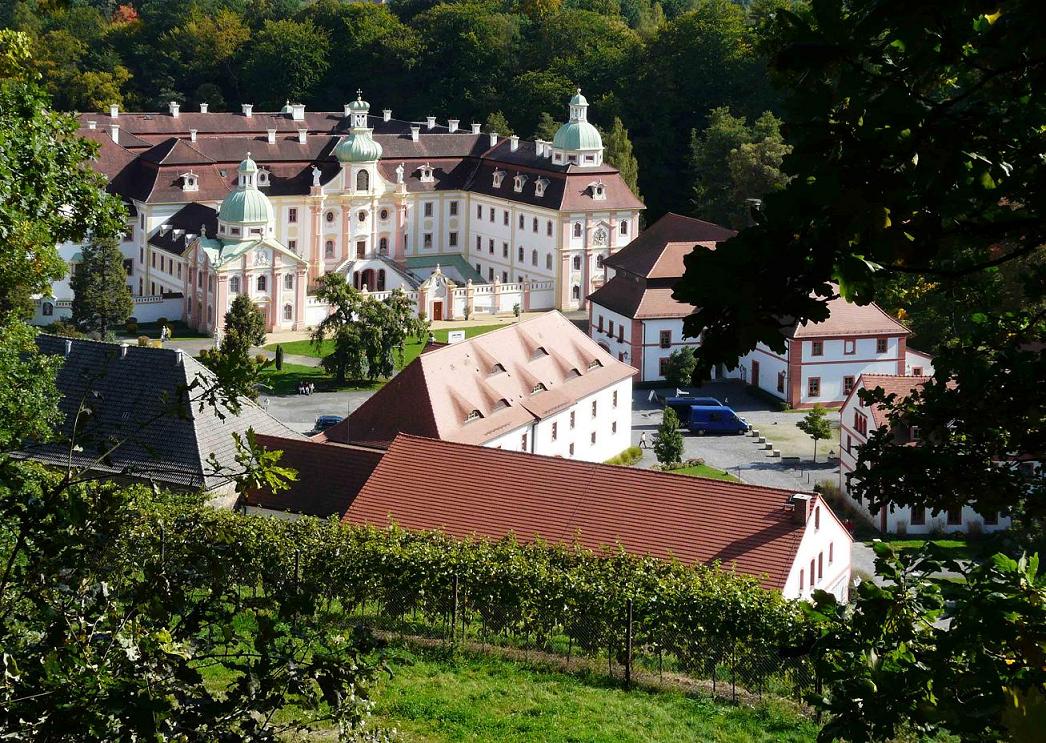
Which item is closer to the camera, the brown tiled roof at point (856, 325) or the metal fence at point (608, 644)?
the metal fence at point (608, 644)

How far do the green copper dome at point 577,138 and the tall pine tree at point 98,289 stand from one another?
813 inches

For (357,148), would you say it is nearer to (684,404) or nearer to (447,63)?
(447,63)

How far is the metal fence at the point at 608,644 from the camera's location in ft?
67.6

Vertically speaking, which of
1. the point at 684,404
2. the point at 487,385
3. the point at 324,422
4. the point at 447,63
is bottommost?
the point at 324,422

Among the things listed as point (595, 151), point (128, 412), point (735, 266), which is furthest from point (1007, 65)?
point (595, 151)

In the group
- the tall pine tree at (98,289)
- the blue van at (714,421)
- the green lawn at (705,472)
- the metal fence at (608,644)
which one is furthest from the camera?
the tall pine tree at (98,289)

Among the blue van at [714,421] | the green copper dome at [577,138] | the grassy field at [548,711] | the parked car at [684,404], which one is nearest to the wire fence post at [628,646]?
the grassy field at [548,711]

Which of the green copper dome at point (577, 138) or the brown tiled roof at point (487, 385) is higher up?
the green copper dome at point (577, 138)

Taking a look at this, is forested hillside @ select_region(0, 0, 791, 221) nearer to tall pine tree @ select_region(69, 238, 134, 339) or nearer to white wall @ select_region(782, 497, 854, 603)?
tall pine tree @ select_region(69, 238, 134, 339)

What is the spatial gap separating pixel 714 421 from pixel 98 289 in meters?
25.0

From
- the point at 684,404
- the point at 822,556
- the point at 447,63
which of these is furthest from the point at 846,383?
the point at 447,63

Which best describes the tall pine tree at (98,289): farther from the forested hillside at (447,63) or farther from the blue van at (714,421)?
the forested hillside at (447,63)

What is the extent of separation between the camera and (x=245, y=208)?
63969mm

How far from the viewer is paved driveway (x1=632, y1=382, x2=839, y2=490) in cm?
4541
